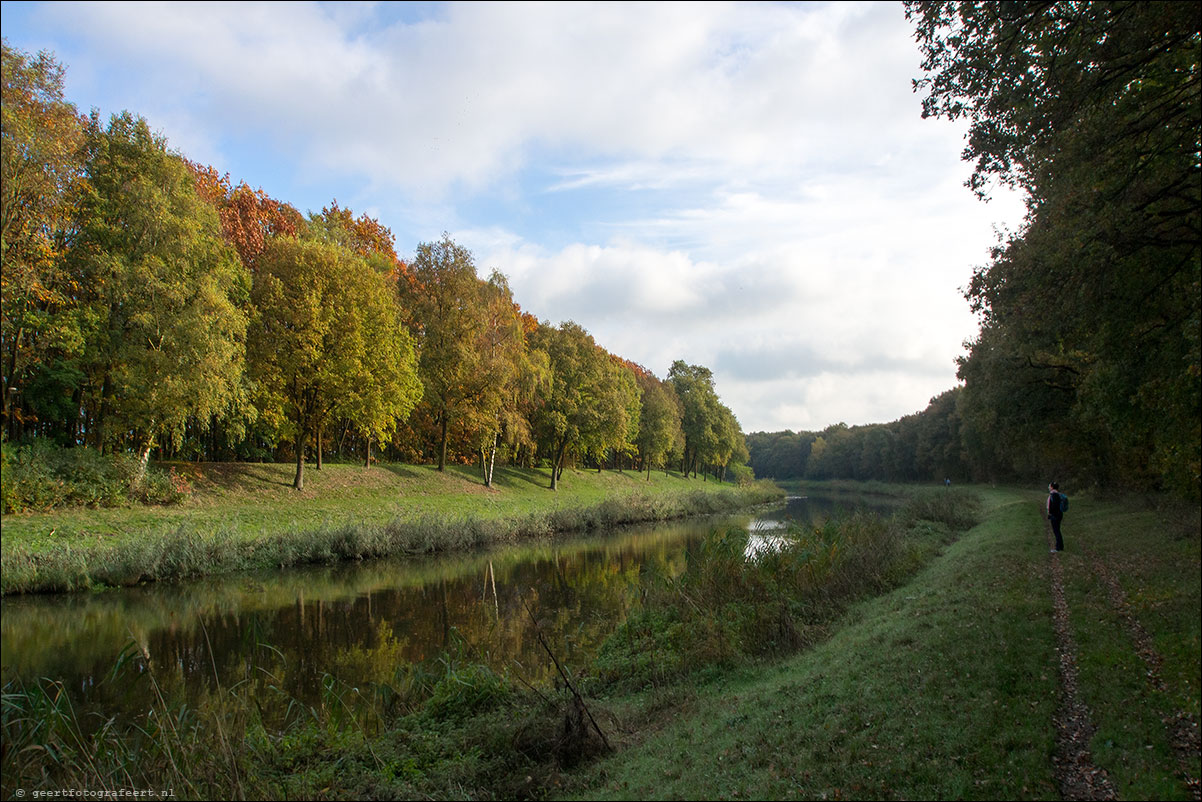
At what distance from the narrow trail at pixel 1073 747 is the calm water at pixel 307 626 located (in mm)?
6576

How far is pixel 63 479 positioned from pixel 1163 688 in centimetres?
1207

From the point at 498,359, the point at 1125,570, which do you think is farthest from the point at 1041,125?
the point at 498,359

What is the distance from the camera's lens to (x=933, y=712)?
19.6 feet

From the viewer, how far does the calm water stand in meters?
8.45

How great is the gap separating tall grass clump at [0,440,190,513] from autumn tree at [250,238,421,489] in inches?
707

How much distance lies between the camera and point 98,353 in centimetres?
1095

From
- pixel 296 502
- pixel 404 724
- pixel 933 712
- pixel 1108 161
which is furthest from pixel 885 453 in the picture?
pixel 404 724

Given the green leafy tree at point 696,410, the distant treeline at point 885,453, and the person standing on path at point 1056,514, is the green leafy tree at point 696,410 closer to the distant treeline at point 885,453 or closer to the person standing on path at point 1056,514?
the distant treeline at point 885,453

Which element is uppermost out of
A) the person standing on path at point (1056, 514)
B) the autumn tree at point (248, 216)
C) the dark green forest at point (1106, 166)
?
the autumn tree at point (248, 216)

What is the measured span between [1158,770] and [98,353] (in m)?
15.3

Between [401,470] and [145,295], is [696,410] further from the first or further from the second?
[145,295]

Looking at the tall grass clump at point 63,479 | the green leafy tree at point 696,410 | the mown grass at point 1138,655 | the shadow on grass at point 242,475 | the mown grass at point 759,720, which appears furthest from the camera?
the green leafy tree at point 696,410

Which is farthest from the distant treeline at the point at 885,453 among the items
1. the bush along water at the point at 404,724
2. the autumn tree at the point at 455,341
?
the bush along water at the point at 404,724

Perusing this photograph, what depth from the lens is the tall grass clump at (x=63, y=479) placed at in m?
5.77
